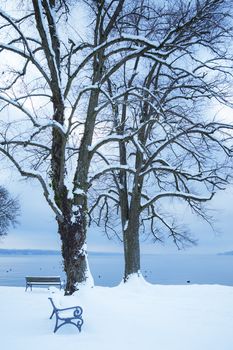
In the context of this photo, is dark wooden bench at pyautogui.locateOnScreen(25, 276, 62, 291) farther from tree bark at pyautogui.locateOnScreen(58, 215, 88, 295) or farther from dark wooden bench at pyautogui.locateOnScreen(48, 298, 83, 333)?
dark wooden bench at pyautogui.locateOnScreen(48, 298, 83, 333)

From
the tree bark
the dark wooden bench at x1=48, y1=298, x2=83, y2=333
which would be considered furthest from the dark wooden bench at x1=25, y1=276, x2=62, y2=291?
the dark wooden bench at x1=48, y1=298, x2=83, y2=333

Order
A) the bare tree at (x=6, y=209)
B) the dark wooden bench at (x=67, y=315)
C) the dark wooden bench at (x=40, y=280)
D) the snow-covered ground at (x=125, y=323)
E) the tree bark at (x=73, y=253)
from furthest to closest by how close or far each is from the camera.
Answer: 1. the bare tree at (x=6, y=209)
2. the dark wooden bench at (x=40, y=280)
3. the tree bark at (x=73, y=253)
4. the dark wooden bench at (x=67, y=315)
5. the snow-covered ground at (x=125, y=323)

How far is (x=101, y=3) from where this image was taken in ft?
45.3

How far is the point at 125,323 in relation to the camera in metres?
10.3

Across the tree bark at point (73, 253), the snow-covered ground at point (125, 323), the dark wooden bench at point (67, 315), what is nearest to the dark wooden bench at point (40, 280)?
the snow-covered ground at point (125, 323)

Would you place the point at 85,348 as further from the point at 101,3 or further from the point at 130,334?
the point at 101,3

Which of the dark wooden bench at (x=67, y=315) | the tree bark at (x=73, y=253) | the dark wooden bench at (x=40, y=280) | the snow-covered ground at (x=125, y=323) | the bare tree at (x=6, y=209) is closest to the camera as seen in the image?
the snow-covered ground at (x=125, y=323)

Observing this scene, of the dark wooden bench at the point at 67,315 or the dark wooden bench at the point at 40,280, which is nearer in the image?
the dark wooden bench at the point at 67,315

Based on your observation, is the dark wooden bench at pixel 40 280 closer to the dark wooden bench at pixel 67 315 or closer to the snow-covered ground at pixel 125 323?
the snow-covered ground at pixel 125 323

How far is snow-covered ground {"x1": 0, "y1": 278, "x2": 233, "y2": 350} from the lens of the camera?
27.8ft

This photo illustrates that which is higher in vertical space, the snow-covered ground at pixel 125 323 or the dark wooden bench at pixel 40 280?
the dark wooden bench at pixel 40 280

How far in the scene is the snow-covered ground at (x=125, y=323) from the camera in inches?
333

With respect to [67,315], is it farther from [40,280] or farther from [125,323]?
[40,280]

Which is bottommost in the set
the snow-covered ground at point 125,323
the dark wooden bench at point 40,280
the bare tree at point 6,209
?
the snow-covered ground at point 125,323
